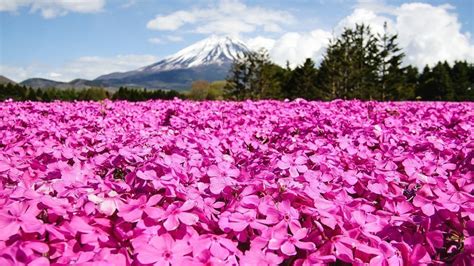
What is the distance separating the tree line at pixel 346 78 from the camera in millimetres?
44250

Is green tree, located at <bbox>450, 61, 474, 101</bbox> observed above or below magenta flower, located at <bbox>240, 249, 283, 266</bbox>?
above

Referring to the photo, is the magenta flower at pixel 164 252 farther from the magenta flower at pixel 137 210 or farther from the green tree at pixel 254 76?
the green tree at pixel 254 76

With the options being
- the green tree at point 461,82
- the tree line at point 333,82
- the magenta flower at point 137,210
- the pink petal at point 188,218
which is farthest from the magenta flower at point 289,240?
the green tree at point 461,82

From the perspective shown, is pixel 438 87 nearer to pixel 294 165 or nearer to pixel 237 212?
pixel 294 165

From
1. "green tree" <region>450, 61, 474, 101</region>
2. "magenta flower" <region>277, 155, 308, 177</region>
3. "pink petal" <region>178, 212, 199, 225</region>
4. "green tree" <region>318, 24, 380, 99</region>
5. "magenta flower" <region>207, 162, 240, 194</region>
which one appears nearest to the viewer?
"pink petal" <region>178, 212, 199, 225</region>

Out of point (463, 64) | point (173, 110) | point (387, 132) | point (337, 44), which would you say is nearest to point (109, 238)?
point (387, 132)

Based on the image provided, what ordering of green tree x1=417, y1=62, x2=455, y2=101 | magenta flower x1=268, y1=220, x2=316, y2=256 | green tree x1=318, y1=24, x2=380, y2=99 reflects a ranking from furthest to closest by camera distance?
green tree x1=417, y1=62, x2=455, y2=101, green tree x1=318, y1=24, x2=380, y2=99, magenta flower x1=268, y1=220, x2=316, y2=256

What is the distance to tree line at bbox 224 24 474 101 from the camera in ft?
145

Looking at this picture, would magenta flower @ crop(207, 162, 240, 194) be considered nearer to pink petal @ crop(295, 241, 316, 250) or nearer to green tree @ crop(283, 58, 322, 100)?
pink petal @ crop(295, 241, 316, 250)

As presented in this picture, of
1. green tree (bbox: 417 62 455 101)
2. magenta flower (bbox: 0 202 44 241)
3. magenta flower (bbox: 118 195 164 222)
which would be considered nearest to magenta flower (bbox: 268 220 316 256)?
magenta flower (bbox: 118 195 164 222)

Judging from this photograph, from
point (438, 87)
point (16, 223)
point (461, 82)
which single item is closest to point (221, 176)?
point (16, 223)

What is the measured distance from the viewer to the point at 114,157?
2.82m

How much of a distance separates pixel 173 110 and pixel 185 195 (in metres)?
5.95

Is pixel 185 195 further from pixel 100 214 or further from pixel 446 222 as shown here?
pixel 446 222
